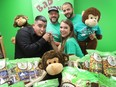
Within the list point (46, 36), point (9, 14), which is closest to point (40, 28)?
point (46, 36)

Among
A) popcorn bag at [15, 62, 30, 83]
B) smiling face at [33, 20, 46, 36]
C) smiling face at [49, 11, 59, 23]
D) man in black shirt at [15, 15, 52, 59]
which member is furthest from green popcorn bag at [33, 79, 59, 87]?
smiling face at [49, 11, 59, 23]

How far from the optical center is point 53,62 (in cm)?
Answer: 154

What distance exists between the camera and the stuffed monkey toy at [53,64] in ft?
4.84

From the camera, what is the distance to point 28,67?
1.62 meters

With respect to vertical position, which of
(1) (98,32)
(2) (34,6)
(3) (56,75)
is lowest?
(3) (56,75)

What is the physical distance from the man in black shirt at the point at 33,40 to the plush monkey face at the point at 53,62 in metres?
0.48

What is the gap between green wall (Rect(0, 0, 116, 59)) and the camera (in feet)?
11.0

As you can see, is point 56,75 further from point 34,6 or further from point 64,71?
point 34,6

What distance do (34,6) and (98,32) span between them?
1036mm

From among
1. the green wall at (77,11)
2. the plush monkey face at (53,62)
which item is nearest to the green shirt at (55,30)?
the green wall at (77,11)

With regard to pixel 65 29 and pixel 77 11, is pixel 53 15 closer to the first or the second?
pixel 65 29

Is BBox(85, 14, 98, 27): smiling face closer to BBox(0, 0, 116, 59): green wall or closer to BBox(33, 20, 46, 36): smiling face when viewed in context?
BBox(33, 20, 46, 36): smiling face

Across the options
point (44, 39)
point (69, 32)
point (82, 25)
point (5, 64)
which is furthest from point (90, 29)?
point (5, 64)

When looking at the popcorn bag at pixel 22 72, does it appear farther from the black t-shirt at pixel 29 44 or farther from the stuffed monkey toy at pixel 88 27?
the stuffed monkey toy at pixel 88 27
